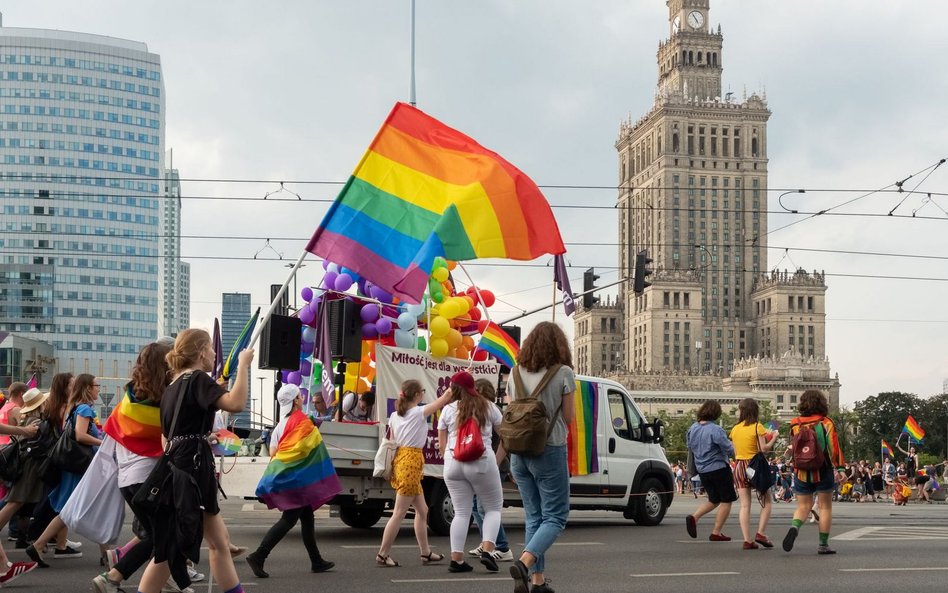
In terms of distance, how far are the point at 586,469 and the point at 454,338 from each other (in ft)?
7.82

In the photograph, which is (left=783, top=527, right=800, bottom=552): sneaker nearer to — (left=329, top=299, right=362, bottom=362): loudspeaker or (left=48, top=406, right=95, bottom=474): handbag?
(left=329, top=299, right=362, bottom=362): loudspeaker

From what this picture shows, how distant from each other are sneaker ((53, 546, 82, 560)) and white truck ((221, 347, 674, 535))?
98.7 inches

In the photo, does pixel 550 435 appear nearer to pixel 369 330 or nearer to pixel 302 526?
pixel 302 526

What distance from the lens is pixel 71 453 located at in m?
10.5

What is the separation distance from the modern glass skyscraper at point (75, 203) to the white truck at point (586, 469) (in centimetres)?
12152

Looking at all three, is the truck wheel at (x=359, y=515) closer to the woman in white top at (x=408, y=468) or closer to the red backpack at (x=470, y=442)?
the woman in white top at (x=408, y=468)

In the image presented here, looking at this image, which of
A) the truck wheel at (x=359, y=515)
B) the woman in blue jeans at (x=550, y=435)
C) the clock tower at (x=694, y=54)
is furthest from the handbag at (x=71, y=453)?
the clock tower at (x=694, y=54)

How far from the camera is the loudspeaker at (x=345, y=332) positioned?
48.6 feet

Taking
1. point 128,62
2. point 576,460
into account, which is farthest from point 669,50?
point 576,460

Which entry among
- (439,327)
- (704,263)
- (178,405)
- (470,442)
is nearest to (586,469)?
(439,327)

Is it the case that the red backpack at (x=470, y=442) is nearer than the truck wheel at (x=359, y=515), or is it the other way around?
the red backpack at (x=470, y=442)

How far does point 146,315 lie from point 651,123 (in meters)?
66.7

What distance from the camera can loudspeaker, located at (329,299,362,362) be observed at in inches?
584

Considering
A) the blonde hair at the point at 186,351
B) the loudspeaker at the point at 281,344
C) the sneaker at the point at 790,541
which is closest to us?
the blonde hair at the point at 186,351
